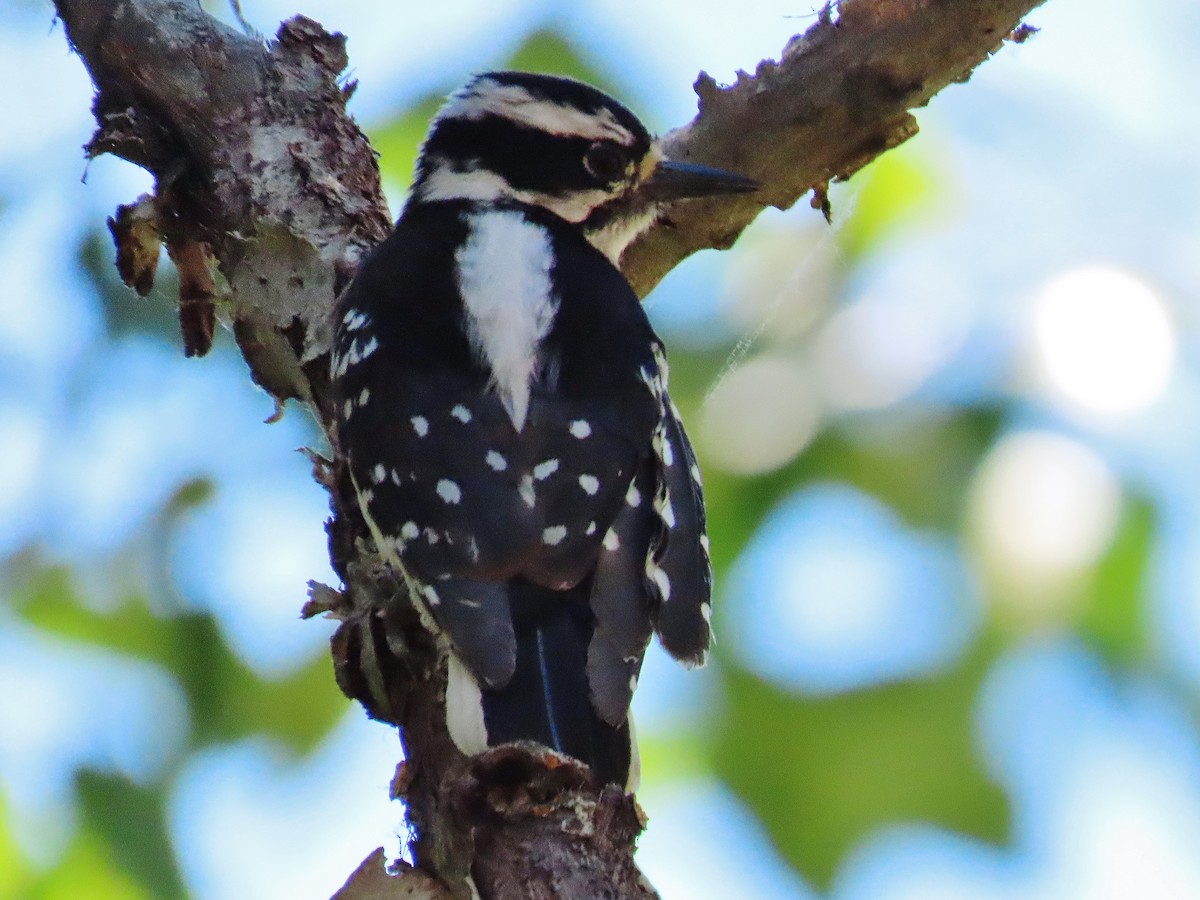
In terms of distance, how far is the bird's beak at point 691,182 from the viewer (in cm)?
342

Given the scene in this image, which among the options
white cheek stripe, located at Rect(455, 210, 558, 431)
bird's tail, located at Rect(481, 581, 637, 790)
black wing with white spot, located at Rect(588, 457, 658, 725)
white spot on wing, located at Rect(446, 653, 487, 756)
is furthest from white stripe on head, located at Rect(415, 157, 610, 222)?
white spot on wing, located at Rect(446, 653, 487, 756)

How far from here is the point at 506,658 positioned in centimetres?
243

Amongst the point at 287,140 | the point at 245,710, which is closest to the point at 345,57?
the point at 287,140

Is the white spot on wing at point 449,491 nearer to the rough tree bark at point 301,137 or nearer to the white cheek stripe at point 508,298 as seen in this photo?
the white cheek stripe at point 508,298

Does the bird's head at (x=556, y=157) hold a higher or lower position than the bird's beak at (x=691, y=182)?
higher

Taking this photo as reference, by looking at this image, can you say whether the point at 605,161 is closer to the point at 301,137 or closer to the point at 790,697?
the point at 301,137

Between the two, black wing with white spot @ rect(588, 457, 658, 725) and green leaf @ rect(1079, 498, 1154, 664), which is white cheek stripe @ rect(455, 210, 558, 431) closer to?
black wing with white spot @ rect(588, 457, 658, 725)

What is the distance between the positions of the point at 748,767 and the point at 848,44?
61.0 inches

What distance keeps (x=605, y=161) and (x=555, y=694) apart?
5.07ft

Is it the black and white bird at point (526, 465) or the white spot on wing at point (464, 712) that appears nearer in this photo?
the white spot on wing at point (464, 712)

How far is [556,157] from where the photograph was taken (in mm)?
3635

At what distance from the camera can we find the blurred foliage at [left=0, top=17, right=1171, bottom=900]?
352cm

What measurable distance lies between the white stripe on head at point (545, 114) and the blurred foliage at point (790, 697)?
631 millimetres

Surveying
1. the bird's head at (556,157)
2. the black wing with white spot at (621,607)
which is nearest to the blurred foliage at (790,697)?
the bird's head at (556,157)
